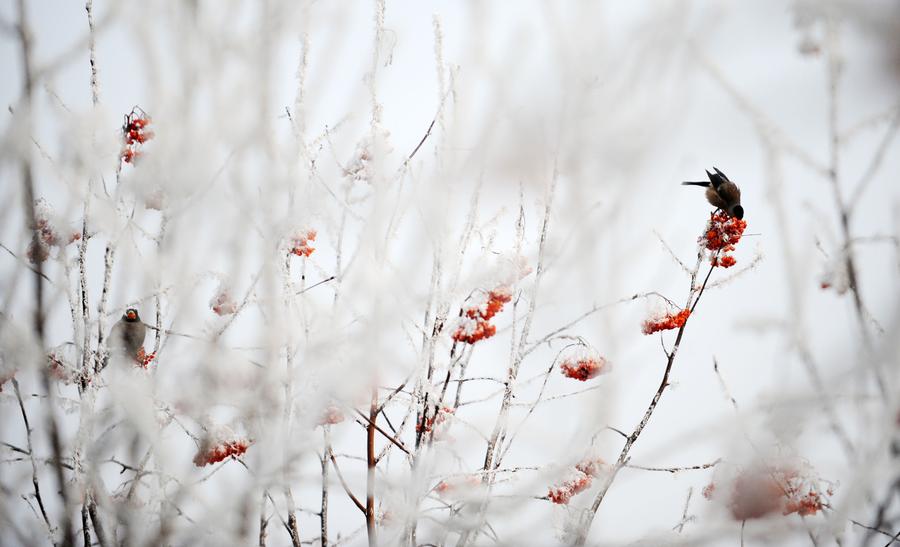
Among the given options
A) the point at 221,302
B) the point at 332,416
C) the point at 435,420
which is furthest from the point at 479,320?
the point at 221,302

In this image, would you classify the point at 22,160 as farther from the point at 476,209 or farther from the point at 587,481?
the point at 587,481

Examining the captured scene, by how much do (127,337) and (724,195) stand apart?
270 cm

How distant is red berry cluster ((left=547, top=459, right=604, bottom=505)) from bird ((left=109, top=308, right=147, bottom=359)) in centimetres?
173

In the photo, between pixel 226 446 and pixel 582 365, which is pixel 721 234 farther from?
pixel 226 446

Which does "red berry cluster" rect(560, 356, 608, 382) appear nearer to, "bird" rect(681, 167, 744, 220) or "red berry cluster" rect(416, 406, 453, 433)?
"red berry cluster" rect(416, 406, 453, 433)

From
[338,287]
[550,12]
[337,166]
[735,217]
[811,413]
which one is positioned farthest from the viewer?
[735,217]

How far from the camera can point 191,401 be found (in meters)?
Answer: 1.31

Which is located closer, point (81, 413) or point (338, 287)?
point (81, 413)

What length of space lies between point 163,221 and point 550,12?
126 centimetres

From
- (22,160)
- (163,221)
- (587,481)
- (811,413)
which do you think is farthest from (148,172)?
(587,481)

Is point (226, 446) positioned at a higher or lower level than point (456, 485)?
higher

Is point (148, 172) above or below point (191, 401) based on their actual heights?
above

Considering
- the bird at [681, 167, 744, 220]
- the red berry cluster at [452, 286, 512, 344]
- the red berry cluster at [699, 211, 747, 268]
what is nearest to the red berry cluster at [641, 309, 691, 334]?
the red berry cluster at [699, 211, 747, 268]

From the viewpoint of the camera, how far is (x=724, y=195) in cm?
246
